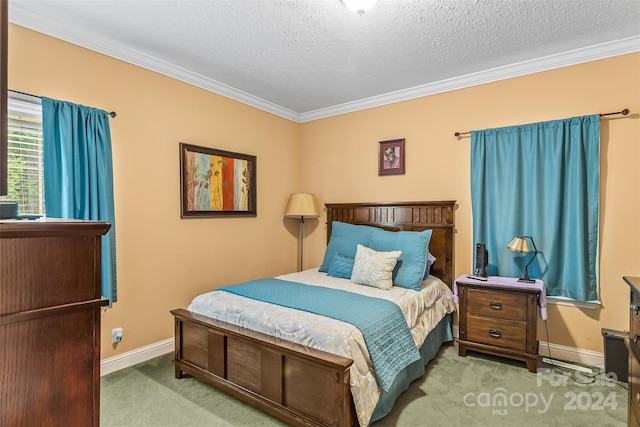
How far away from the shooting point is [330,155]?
4379mm

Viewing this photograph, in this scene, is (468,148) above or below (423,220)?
above

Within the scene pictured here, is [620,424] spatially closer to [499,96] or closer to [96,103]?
[499,96]

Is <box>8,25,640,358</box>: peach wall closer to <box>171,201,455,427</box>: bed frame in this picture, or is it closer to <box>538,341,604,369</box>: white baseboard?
→ <box>538,341,604,369</box>: white baseboard

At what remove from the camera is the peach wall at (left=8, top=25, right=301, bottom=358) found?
246 centimetres

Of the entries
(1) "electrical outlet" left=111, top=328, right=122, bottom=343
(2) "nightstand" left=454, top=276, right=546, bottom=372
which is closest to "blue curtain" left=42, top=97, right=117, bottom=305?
(1) "electrical outlet" left=111, top=328, right=122, bottom=343

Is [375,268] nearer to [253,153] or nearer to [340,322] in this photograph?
[340,322]

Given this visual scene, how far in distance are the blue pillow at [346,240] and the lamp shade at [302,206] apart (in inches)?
23.4

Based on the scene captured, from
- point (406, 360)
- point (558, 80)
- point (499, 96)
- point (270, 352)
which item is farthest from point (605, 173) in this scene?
point (270, 352)

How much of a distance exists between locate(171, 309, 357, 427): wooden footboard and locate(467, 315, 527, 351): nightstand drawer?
1.57 metres

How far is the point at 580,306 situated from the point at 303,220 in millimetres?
3106

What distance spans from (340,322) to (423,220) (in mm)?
1946

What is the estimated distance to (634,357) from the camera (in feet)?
5.05

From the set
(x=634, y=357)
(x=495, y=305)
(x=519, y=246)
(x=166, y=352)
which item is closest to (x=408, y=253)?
(x=495, y=305)

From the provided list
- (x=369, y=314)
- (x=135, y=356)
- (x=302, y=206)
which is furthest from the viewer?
(x=302, y=206)
